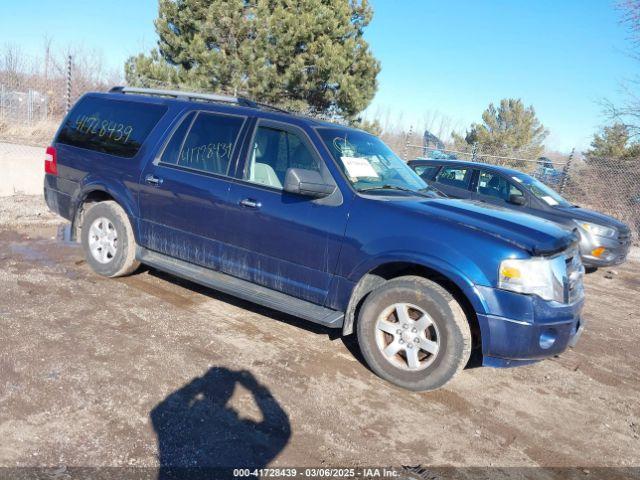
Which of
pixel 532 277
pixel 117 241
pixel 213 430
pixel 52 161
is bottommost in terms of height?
pixel 213 430

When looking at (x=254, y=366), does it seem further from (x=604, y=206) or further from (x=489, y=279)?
(x=604, y=206)

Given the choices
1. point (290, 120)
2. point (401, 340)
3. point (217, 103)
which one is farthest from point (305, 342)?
point (217, 103)

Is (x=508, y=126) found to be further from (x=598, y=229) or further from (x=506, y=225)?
(x=506, y=225)

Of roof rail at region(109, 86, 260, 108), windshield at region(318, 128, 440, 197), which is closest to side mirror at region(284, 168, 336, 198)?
windshield at region(318, 128, 440, 197)

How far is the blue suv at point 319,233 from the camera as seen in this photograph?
3312 mm

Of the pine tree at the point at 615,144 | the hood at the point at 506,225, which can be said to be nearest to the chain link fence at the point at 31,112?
the hood at the point at 506,225

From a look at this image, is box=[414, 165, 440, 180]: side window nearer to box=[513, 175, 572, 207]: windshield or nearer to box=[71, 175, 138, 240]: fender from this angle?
box=[513, 175, 572, 207]: windshield

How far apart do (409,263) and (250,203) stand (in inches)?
55.7

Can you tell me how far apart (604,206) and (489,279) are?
1283 cm

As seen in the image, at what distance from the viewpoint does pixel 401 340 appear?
355 cm

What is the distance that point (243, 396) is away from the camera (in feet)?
10.4

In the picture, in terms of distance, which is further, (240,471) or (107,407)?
(107,407)

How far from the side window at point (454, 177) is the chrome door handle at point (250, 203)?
5.48 m

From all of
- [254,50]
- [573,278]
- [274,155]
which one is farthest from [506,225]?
[254,50]
